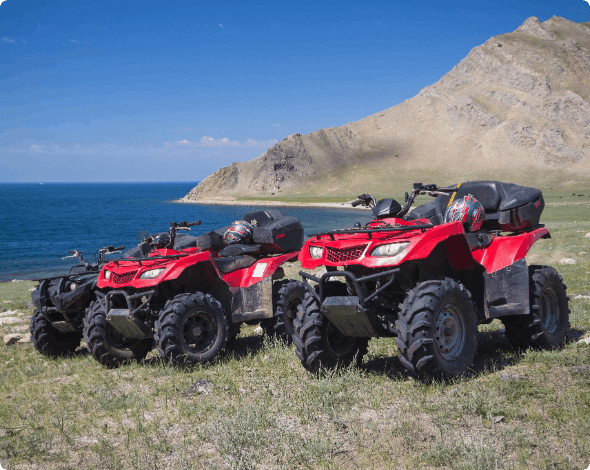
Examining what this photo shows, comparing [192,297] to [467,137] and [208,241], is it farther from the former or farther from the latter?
[467,137]

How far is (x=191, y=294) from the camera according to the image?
27.2ft

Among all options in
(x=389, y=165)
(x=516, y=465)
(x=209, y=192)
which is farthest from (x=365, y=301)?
(x=209, y=192)

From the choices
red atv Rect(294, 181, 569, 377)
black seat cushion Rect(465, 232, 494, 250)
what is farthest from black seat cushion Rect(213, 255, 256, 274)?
black seat cushion Rect(465, 232, 494, 250)

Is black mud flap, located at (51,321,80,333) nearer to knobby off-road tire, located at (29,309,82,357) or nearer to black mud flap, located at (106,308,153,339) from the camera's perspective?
knobby off-road tire, located at (29,309,82,357)

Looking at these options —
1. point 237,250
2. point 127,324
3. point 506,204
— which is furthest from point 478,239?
point 127,324

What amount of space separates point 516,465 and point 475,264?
10.6ft

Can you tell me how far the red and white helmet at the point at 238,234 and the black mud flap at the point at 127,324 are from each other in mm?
2352

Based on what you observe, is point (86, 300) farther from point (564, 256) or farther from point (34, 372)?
point (564, 256)

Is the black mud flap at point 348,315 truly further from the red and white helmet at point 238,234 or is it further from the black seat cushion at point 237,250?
the red and white helmet at point 238,234

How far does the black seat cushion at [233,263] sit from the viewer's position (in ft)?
30.2

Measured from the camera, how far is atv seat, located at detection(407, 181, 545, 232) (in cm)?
789

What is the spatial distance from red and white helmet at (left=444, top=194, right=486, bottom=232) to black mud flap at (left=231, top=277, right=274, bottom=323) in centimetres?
339

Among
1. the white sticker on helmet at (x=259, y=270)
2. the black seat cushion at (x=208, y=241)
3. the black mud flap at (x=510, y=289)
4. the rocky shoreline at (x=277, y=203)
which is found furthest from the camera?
the rocky shoreline at (x=277, y=203)

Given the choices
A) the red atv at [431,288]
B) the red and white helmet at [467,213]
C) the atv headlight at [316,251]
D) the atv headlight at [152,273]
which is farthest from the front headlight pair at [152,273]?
the red and white helmet at [467,213]
